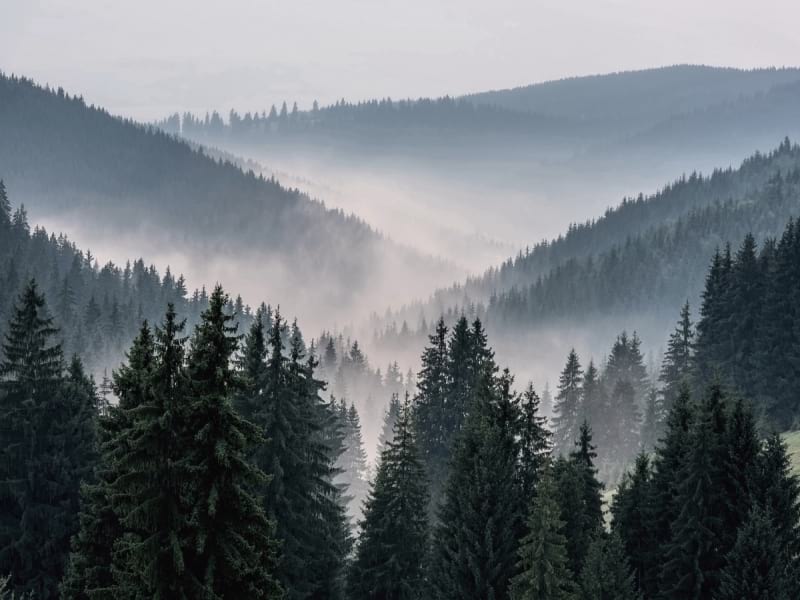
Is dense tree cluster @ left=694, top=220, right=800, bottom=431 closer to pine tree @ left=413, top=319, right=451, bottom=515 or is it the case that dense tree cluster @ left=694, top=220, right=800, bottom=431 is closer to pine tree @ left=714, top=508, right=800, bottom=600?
pine tree @ left=413, top=319, right=451, bottom=515

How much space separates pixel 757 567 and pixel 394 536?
14335 mm

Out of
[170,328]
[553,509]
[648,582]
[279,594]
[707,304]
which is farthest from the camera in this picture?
[707,304]

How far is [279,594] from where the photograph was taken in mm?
20500

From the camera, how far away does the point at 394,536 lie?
37.1 m

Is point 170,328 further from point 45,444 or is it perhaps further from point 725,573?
point 45,444

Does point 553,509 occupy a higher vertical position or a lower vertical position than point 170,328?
lower

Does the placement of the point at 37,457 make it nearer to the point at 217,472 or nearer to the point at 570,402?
the point at 217,472

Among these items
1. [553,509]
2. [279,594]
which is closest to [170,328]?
[279,594]

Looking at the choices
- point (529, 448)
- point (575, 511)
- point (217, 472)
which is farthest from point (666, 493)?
point (217, 472)

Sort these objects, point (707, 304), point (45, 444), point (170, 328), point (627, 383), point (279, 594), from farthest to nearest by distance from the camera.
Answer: point (627, 383) → point (707, 304) → point (45, 444) → point (279, 594) → point (170, 328)

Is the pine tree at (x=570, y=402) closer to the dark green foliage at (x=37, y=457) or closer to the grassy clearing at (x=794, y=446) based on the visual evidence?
the grassy clearing at (x=794, y=446)

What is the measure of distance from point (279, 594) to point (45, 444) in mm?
23509

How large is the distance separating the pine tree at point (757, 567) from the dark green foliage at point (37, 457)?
87.1ft

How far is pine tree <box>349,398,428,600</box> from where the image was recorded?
120 ft
